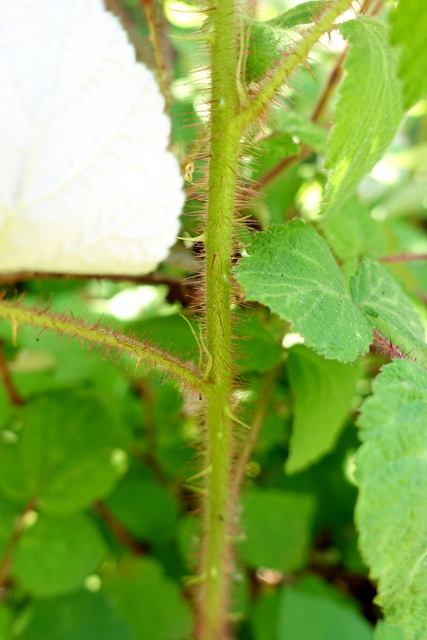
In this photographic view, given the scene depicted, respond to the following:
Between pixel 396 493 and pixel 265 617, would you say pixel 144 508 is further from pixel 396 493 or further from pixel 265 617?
pixel 396 493

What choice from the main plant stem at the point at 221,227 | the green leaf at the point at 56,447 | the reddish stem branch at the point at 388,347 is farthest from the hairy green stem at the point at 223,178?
the green leaf at the point at 56,447

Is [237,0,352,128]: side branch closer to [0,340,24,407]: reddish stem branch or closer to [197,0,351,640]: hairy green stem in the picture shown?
[197,0,351,640]: hairy green stem

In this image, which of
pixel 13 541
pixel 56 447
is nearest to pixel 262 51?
pixel 56 447

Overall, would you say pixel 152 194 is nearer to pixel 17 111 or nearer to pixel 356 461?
pixel 17 111

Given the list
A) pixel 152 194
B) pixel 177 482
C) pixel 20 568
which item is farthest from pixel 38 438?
pixel 152 194

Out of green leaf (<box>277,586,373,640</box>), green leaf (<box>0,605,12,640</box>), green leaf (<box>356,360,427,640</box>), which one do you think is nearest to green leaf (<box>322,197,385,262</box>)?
green leaf (<box>356,360,427,640</box>)

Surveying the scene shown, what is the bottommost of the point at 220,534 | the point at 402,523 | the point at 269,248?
the point at 220,534

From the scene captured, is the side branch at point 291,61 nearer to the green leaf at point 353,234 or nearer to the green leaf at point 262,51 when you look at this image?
the green leaf at point 262,51
